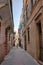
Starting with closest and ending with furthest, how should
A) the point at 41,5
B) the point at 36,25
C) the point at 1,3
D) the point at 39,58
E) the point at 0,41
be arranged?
the point at 1,3
the point at 41,5
the point at 0,41
the point at 39,58
the point at 36,25

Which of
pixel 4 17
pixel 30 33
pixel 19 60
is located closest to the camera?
pixel 4 17

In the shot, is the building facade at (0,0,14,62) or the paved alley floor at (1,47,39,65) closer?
the building facade at (0,0,14,62)

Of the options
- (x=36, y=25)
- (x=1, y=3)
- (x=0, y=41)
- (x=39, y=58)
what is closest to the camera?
(x=1, y=3)

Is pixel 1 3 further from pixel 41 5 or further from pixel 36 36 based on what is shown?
pixel 36 36

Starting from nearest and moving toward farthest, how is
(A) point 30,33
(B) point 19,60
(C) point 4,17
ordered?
(C) point 4,17 → (B) point 19,60 → (A) point 30,33

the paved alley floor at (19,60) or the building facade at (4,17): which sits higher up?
the building facade at (4,17)

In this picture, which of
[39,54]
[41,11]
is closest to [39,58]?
[39,54]

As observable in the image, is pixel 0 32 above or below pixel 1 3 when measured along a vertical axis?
below

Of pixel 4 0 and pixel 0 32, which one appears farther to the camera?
pixel 0 32

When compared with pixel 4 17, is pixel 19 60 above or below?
below

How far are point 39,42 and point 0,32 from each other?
11.1 feet

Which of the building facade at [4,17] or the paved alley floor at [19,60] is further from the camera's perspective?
the paved alley floor at [19,60]

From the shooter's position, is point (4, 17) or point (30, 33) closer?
point (4, 17)

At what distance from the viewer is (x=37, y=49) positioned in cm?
1505
